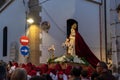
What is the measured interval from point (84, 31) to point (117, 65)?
7927 mm

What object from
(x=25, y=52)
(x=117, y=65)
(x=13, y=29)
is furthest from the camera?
(x=13, y=29)

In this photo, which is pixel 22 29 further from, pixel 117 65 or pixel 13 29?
pixel 117 65

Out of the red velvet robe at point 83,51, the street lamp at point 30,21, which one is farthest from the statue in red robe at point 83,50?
the street lamp at point 30,21

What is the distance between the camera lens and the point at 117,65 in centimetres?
1578

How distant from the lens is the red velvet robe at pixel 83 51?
21.6 metres

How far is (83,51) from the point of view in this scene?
22.0 metres

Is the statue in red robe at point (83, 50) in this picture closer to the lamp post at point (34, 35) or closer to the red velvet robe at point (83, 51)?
the red velvet robe at point (83, 51)

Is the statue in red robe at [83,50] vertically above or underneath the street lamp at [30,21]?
underneath

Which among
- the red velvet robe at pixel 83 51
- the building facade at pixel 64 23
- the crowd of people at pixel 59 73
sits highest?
the building facade at pixel 64 23

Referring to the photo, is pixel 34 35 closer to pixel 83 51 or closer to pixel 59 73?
pixel 83 51

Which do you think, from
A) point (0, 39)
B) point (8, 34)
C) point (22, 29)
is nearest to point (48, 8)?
point (22, 29)

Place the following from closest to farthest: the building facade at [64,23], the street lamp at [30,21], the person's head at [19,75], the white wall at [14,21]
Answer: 1. the person's head at [19,75]
2. the building facade at [64,23]
3. the street lamp at [30,21]
4. the white wall at [14,21]

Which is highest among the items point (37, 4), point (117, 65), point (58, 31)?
point (37, 4)

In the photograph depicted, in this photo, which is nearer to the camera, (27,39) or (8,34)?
(27,39)
